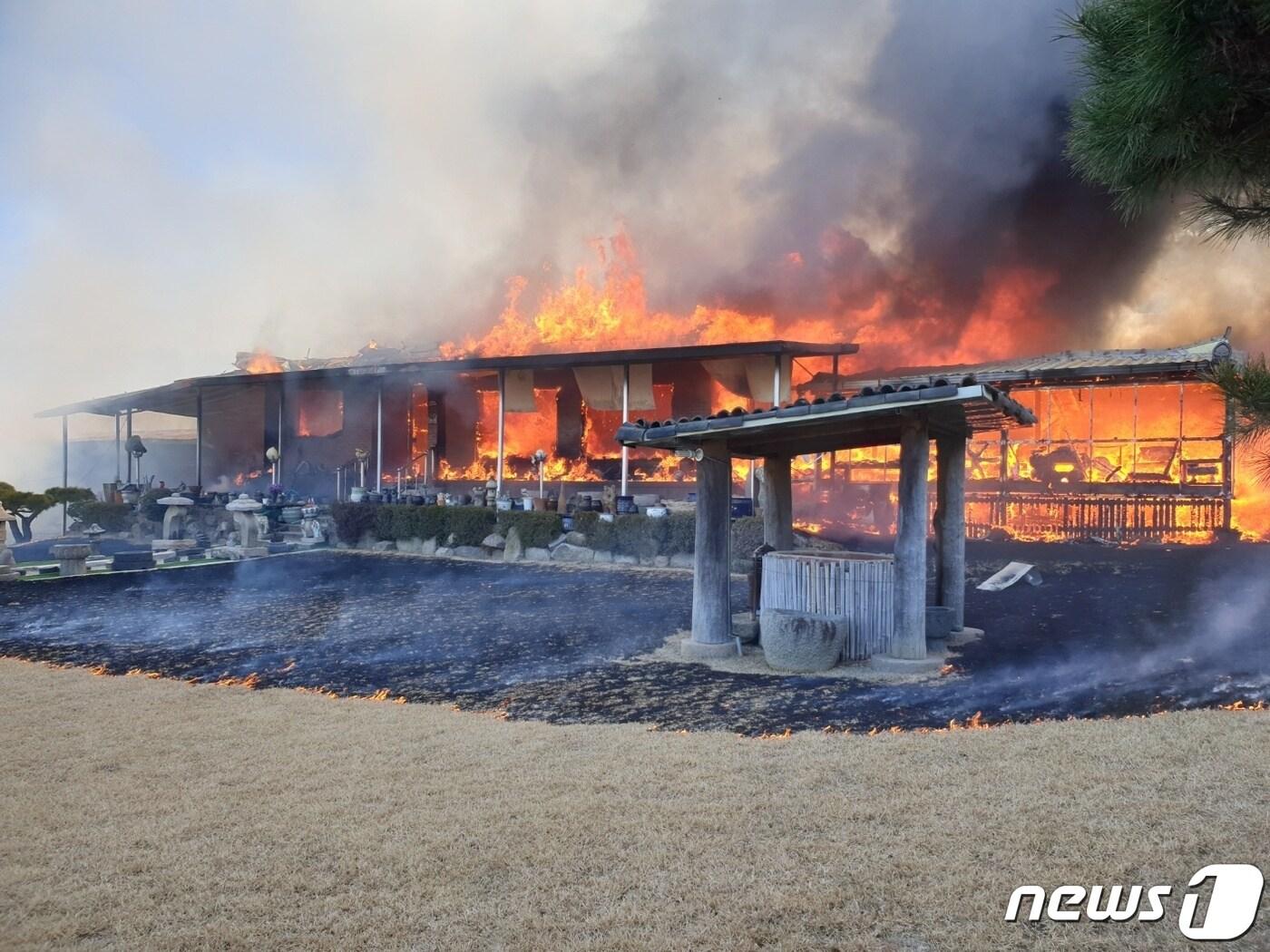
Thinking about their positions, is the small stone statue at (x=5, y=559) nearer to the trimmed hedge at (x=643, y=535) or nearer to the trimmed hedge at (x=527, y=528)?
the trimmed hedge at (x=527, y=528)

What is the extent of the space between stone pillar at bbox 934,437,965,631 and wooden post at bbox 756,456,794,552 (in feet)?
6.52

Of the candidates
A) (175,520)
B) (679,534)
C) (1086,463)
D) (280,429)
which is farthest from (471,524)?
(1086,463)

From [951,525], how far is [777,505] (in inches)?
89.5

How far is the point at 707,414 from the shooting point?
1429 cm

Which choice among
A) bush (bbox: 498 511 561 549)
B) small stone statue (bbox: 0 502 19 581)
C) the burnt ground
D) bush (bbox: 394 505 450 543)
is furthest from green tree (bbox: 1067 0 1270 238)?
small stone statue (bbox: 0 502 19 581)

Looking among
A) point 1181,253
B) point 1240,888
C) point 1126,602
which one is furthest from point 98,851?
point 1181,253

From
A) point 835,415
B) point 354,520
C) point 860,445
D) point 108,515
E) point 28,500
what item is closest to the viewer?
point 835,415

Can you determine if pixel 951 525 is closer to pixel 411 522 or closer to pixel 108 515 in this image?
pixel 411 522

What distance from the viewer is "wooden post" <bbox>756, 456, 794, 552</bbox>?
11789mm

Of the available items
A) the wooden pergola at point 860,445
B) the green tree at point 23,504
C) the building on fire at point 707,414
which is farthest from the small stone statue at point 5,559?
the wooden pergola at point 860,445

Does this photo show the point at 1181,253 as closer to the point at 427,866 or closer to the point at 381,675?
the point at 381,675

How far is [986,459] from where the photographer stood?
22.0m

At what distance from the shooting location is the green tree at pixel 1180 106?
3865 millimetres

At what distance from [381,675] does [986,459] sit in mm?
17589
